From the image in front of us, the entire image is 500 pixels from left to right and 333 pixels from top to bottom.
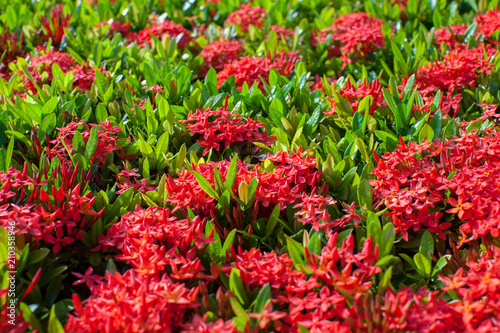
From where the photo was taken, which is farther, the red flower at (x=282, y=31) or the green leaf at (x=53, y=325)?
the red flower at (x=282, y=31)

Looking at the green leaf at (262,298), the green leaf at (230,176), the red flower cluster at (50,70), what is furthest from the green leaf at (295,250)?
the red flower cluster at (50,70)

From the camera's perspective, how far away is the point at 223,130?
8.06 feet

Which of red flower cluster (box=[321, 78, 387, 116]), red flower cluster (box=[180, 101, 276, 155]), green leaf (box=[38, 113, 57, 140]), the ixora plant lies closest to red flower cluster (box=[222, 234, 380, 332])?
the ixora plant

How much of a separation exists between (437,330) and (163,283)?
3.04 ft

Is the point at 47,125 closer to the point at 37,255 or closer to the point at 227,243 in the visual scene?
the point at 37,255

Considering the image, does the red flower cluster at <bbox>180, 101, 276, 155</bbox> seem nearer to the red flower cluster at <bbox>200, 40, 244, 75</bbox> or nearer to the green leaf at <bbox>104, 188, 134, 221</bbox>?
the green leaf at <bbox>104, 188, 134, 221</bbox>

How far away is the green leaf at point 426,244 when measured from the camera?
1955mm

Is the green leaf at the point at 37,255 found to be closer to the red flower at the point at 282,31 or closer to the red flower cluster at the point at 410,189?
the red flower cluster at the point at 410,189

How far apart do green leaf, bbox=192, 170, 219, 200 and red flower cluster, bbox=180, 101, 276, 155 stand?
374 mm

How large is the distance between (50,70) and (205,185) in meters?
1.97

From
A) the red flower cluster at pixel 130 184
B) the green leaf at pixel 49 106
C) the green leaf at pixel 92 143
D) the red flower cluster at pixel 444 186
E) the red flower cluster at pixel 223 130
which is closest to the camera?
the red flower cluster at pixel 444 186

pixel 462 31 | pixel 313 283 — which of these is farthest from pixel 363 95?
pixel 462 31

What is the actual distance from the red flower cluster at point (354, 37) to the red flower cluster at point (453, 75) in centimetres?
57

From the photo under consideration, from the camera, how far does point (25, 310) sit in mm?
1591
